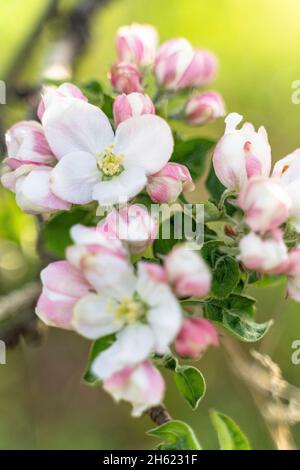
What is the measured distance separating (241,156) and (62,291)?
21 centimetres

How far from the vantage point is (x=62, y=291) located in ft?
2.17

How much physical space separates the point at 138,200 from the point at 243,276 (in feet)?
0.44

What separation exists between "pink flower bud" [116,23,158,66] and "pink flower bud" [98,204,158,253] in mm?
345

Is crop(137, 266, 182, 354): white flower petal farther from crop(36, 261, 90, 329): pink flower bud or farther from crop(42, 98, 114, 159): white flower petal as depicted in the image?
crop(42, 98, 114, 159): white flower petal

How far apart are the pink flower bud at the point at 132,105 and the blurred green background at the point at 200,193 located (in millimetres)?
646

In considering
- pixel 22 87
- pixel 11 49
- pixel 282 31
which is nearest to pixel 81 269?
→ pixel 22 87

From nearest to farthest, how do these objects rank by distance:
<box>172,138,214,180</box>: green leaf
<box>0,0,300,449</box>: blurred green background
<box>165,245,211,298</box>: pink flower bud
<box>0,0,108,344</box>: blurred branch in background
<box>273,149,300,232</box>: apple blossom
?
<box>165,245,211,298</box>: pink flower bud
<box>273,149,300,232</box>: apple blossom
<box>172,138,214,180</box>: green leaf
<box>0,0,108,344</box>: blurred branch in background
<box>0,0,300,449</box>: blurred green background

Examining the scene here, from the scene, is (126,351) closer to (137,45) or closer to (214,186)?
(214,186)

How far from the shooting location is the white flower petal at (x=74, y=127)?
0.75 m

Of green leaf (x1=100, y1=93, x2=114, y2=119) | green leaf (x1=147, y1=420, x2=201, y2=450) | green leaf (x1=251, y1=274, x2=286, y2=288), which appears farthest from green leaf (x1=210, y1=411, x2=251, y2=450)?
green leaf (x1=100, y1=93, x2=114, y2=119)

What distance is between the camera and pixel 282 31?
2363 millimetres

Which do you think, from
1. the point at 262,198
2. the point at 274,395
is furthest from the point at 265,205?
the point at 274,395

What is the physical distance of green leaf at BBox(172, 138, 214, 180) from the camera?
963 mm

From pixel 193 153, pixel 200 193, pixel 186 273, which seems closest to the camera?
pixel 186 273
